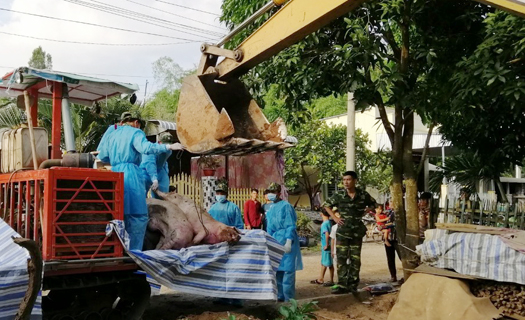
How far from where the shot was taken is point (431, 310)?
6.11 metres

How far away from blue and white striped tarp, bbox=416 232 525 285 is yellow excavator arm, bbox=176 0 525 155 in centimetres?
227

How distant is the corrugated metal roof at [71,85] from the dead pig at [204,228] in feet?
5.18

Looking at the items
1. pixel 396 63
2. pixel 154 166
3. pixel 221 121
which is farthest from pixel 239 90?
pixel 396 63

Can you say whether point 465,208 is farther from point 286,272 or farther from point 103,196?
point 103,196

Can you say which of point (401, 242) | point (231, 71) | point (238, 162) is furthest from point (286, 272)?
point (238, 162)

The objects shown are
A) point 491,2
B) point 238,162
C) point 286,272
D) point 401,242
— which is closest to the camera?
point 491,2

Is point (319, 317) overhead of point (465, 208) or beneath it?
beneath

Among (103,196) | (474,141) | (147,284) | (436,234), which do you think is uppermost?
(474,141)

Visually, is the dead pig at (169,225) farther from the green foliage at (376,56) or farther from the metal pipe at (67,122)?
the green foliage at (376,56)

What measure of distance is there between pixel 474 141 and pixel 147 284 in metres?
7.40

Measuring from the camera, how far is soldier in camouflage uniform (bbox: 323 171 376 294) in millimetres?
8062

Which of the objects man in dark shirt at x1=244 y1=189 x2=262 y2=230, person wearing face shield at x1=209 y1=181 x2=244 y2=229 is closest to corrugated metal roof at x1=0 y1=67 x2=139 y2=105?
person wearing face shield at x1=209 y1=181 x2=244 y2=229

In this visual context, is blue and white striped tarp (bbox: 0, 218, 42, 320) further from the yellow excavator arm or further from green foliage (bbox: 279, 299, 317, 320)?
green foliage (bbox: 279, 299, 317, 320)

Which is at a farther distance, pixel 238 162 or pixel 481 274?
pixel 238 162
